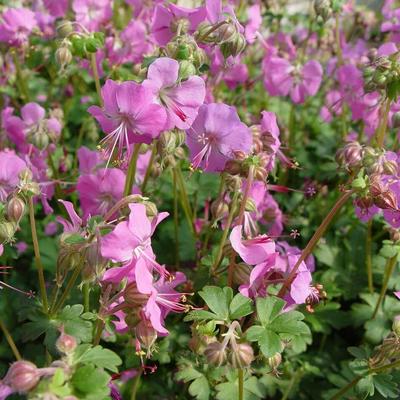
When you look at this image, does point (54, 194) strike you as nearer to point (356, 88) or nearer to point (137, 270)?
point (137, 270)

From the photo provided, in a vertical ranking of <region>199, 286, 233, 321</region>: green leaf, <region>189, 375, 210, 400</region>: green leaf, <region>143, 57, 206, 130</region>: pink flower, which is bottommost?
<region>189, 375, 210, 400</region>: green leaf

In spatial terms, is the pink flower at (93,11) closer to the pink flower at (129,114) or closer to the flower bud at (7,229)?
the pink flower at (129,114)

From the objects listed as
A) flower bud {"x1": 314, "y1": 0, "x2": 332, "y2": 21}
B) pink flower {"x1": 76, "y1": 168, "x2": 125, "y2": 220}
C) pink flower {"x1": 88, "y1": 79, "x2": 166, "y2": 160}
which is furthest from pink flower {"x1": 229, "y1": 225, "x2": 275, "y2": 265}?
flower bud {"x1": 314, "y1": 0, "x2": 332, "y2": 21}

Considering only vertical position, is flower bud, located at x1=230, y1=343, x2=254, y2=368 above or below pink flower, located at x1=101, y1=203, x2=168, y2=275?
below

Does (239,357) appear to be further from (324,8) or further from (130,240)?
(324,8)

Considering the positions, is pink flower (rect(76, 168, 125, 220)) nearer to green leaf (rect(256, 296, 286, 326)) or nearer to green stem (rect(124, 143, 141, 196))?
green stem (rect(124, 143, 141, 196))

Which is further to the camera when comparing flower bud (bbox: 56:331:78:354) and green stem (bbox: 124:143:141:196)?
green stem (bbox: 124:143:141:196)

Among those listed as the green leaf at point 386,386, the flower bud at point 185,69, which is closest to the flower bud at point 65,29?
the flower bud at point 185,69
